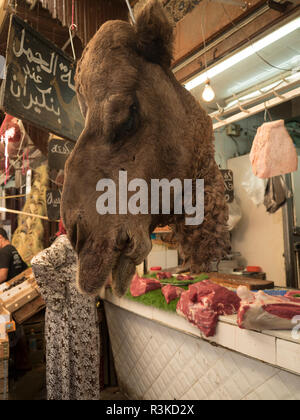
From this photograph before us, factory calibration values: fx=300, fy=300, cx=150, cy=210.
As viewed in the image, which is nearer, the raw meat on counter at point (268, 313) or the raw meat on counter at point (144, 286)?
the raw meat on counter at point (268, 313)

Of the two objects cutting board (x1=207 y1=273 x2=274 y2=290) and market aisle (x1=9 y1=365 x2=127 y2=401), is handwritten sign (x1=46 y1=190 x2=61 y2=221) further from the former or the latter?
market aisle (x1=9 y1=365 x2=127 y2=401)

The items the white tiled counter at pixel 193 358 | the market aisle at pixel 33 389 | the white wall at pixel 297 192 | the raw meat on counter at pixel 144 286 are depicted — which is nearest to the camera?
the white tiled counter at pixel 193 358

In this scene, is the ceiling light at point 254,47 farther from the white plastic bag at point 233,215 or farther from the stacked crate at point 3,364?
the stacked crate at point 3,364

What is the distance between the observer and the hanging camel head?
580 mm

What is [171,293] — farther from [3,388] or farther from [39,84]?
[39,84]

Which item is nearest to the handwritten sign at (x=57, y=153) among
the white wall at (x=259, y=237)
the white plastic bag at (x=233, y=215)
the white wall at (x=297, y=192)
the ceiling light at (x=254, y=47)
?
the ceiling light at (x=254, y=47)

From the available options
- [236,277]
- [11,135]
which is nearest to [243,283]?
[236,277]

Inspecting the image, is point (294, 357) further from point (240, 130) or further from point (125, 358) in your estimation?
point (125, 358)

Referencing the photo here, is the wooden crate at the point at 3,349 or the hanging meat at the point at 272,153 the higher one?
the hanging meat at the point at 272,153

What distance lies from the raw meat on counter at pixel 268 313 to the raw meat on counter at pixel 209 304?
1.01 feet

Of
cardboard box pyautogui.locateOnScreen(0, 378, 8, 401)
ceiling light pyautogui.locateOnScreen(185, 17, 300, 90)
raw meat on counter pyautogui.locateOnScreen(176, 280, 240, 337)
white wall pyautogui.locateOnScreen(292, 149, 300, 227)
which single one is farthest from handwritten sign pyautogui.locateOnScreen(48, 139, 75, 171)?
white wall pyautogui.locateOnScreen(292, 149, 300, 227)

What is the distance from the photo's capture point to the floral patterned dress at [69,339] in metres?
2.69

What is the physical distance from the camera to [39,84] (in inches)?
47.2

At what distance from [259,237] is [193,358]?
2.22 meters
